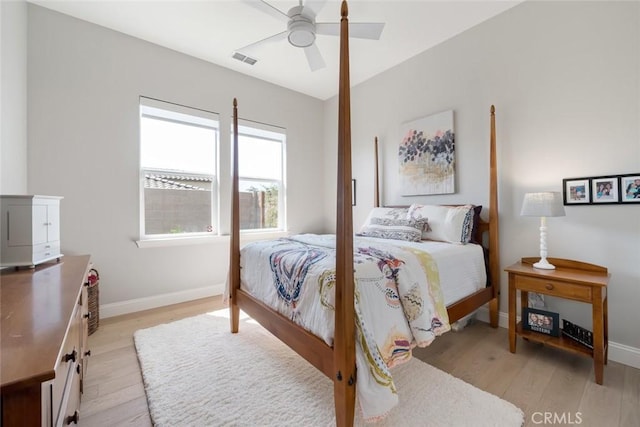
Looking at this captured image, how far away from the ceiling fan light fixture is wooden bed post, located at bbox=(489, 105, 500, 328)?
1.71 meters

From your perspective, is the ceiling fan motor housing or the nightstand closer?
the nightstand

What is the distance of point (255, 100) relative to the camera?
369cm

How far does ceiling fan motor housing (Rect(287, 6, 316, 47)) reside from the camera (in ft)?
6.45

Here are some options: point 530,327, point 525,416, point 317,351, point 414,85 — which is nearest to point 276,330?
point 317,351

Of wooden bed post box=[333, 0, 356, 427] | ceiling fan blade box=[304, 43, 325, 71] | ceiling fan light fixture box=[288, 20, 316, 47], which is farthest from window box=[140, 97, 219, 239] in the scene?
wooden bed post box=[333, 0, 356, 427]

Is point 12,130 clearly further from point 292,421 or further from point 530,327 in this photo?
point 530,327

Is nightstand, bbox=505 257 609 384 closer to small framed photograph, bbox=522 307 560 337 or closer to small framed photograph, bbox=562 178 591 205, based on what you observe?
small framed photograph, bbox=522 307 560 337

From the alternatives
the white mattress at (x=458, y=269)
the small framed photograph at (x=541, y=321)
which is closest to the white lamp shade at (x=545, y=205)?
the white mattress at (x=458, y=269)

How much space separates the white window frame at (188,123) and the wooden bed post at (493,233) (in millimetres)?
2952

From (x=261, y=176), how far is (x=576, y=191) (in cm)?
337

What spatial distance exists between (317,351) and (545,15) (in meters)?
3.11

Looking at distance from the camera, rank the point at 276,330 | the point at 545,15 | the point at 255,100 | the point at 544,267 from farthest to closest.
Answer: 1. the point at 255,100
2. the point at 545,15
3. the point at 544,267
4. the point at 276,330

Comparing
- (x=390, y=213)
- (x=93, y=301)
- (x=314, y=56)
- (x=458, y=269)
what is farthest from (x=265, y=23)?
(x=93, y=301)

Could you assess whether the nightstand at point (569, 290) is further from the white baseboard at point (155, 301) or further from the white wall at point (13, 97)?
the white wall at point (13, 97)
